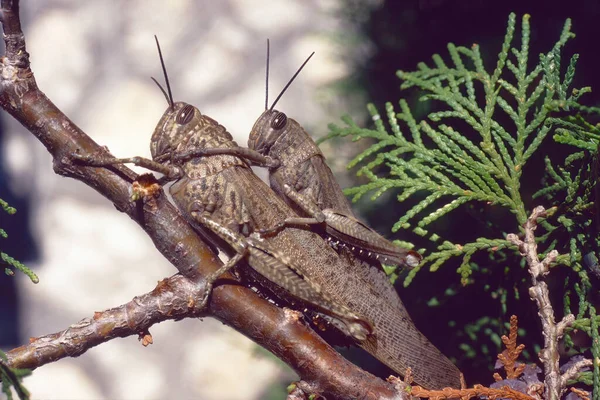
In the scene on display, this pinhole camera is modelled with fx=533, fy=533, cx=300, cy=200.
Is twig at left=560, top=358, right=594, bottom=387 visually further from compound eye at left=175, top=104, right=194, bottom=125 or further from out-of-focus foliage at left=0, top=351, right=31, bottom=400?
compound eye at left=175, top=104, right=194, bottom=125

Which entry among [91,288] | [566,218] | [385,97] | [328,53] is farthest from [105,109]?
[566,218]

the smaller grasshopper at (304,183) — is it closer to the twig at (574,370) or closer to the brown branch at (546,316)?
the brown branch at (546,316)

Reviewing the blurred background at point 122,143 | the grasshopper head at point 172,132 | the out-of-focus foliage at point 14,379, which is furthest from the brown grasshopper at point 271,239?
the blurred background at point 122,143

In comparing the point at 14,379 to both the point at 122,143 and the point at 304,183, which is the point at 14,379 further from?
the point at 122,143

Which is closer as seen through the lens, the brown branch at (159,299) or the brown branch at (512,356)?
the brown branch at (159,299)

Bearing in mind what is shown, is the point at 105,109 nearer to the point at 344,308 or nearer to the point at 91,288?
the point at 91,288

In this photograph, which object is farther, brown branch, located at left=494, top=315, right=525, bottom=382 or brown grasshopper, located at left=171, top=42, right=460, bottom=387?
brown grasshopper, located at left=171, top=42, right=460, bottom=387

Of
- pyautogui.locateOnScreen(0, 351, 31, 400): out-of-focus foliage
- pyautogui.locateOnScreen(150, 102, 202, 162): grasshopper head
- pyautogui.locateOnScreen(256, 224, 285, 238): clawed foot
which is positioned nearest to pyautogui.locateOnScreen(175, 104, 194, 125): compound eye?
pyautogui.locateOnScreen(150, 102, 202, 162): grasshopper head
